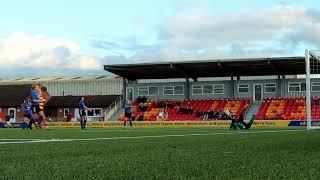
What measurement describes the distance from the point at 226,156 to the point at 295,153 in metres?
1.14

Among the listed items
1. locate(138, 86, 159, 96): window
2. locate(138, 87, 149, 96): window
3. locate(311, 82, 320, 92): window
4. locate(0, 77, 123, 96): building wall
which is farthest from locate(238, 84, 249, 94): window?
locate(0, 77, 123, 96): building wall

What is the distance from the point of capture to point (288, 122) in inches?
1531

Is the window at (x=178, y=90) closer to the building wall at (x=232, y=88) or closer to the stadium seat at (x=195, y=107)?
the building wall at (x=232, y=88)

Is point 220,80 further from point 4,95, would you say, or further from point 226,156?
point 226,156

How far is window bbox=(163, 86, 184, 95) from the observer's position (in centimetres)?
5953

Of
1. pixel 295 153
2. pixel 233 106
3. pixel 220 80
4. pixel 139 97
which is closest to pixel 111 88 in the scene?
pixel 139 97

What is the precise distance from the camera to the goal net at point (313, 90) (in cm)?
2417

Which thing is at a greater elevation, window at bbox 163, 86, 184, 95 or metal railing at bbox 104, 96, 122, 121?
window at bbox 163, 86, 184, 95

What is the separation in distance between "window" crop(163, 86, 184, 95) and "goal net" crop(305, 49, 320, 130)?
14.6 metres

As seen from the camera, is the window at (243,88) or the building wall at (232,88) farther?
the window at (243,88)

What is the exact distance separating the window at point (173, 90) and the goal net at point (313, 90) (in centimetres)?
1456

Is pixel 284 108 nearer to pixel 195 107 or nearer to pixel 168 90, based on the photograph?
pixel 195 107

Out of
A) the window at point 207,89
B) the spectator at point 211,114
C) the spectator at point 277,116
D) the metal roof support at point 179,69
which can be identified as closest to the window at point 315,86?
the spectator at point 277,116

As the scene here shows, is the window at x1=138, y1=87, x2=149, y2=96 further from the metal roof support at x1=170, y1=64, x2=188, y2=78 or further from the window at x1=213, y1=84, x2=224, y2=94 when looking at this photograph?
the window at x1=213, y1=84, x2=224, y2=94
